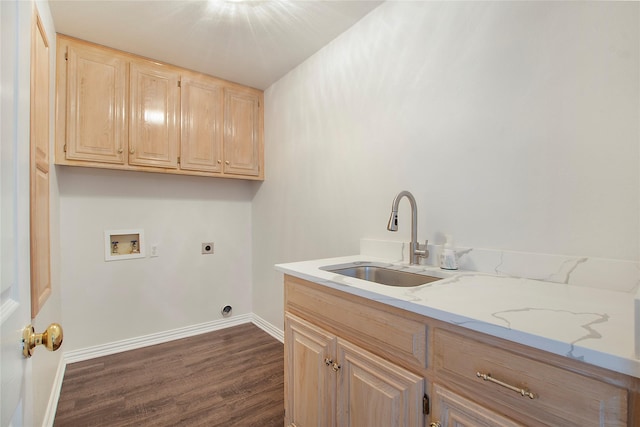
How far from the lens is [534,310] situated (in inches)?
30.8

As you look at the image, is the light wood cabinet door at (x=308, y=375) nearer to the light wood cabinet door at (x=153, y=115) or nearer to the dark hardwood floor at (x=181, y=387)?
the dark hardwood floor at (x=181, y=387)

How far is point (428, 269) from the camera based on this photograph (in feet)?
4.50

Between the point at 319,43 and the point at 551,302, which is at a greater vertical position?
the point at 319,43

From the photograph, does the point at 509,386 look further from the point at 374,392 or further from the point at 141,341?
the point at 141,341

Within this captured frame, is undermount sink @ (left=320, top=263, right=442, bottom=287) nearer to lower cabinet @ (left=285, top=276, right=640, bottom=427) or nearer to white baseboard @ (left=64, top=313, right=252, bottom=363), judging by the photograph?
lower cabinet @ (left=285, top=276, right=640, bottom=427)

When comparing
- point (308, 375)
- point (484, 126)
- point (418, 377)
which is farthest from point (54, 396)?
point (484, 126)

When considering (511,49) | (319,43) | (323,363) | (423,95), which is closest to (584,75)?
(511,49)

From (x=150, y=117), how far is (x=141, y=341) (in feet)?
6.18

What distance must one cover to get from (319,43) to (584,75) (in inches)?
63.8

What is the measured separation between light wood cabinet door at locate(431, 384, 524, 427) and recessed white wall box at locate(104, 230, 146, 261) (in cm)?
258

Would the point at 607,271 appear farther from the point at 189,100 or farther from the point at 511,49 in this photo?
the point at 189,100

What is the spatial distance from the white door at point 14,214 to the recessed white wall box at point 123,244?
2078mm

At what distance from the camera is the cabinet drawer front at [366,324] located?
0.90m

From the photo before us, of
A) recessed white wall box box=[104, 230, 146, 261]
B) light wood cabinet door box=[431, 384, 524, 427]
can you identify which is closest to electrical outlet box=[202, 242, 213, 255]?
recessed white wall box box=[104, 230, 146, 261]
